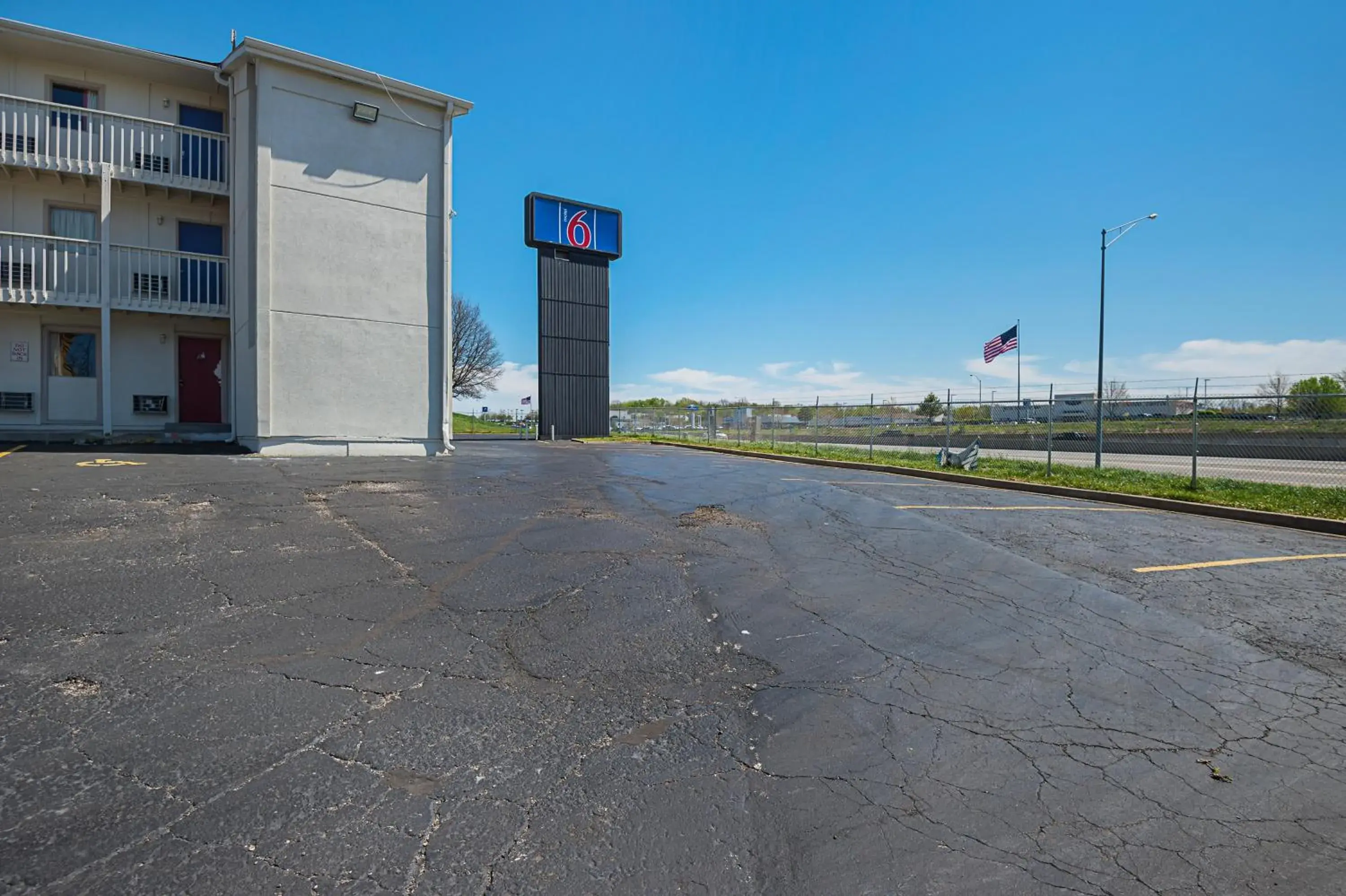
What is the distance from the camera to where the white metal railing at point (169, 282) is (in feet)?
49.2

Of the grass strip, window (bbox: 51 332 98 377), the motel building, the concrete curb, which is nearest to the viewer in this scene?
the concrete curb

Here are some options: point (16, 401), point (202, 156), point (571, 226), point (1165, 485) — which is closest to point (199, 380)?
point (16, 401)

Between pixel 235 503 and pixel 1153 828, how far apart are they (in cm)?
897

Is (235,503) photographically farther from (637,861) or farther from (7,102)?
(7,102)

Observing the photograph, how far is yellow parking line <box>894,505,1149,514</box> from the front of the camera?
1017cm

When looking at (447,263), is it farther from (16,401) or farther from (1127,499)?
(1127,499)

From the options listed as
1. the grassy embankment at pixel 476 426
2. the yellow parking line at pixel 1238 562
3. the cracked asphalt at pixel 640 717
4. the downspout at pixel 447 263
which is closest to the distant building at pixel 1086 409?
the yellow parking line at pixel 1238 562

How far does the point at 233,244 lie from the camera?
15891 mm

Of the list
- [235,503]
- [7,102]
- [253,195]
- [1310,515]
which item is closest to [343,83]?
[253,195]

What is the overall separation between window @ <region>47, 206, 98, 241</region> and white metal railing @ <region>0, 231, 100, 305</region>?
1.19 metres

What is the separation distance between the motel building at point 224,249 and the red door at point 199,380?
0.04 metres

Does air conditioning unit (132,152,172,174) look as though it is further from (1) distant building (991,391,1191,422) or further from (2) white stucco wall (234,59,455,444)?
(1) distant building (991,391,1191,422)

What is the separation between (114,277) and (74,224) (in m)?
2.52

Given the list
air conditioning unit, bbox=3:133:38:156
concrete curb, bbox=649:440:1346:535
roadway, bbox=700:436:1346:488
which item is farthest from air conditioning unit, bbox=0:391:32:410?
roadway, bbox=700:436:1346:488
